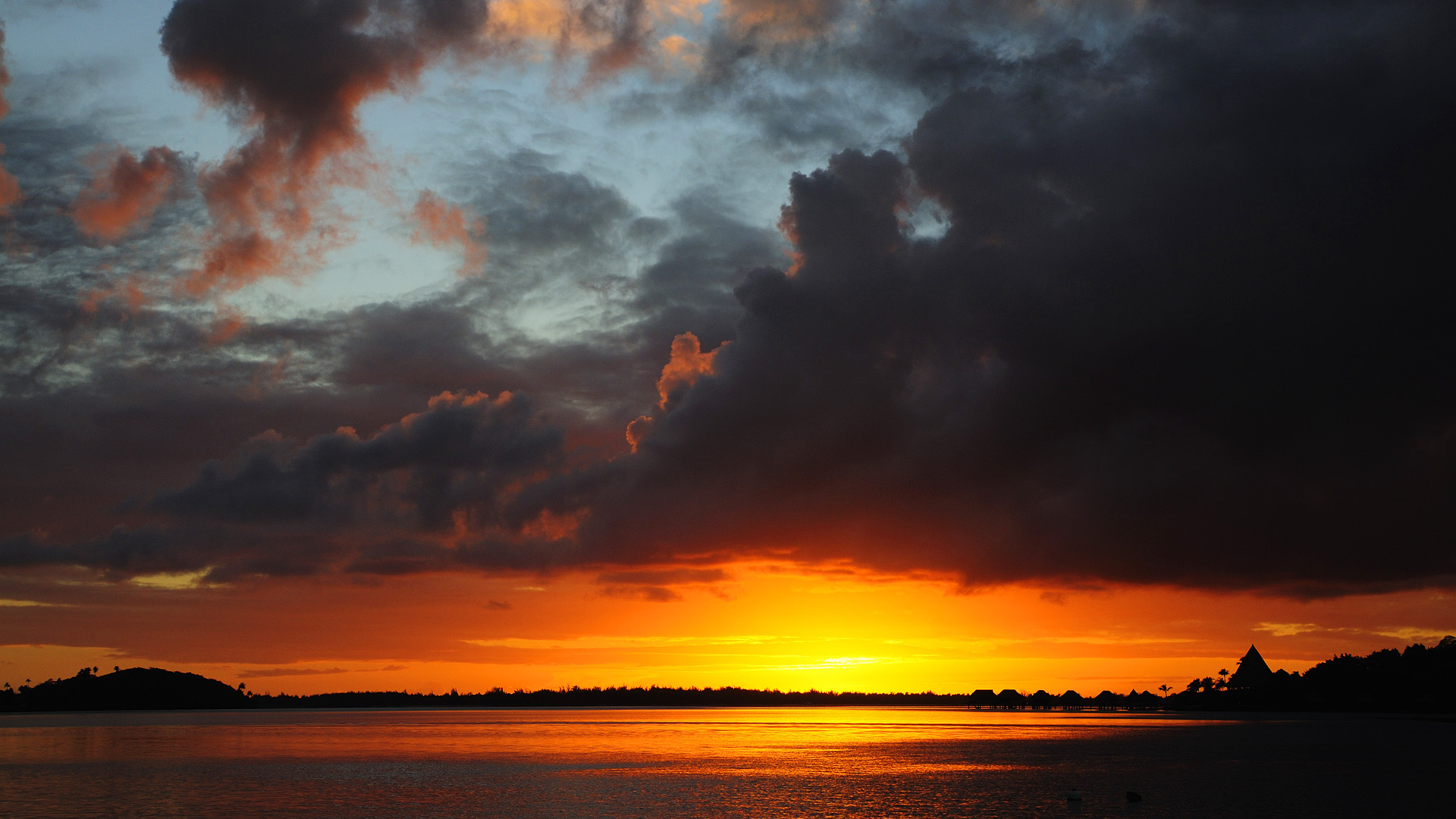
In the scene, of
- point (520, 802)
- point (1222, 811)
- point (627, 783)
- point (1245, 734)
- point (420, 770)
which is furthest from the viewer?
point (1245, 734)

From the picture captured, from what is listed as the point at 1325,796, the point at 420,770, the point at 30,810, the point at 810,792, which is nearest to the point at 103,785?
the point at 30,810

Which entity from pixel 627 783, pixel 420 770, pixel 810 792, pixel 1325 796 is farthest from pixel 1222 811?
pixel 420 770

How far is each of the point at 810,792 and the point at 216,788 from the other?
49.0 m

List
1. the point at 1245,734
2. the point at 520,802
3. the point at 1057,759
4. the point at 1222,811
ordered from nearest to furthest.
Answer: the point at 1222,811 < the point at 520,802 < the point at 1057,759 < the point at 1245,734

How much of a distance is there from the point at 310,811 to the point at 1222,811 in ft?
199

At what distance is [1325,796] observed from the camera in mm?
79188

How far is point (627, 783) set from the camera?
3632 inches

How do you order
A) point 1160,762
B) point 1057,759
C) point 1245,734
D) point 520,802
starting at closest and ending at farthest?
point 520,802, point 1160,762, point 1057,759, point 1245,734

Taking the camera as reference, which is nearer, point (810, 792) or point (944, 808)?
point (944, 808)

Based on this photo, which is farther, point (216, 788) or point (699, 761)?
point (699, 761)

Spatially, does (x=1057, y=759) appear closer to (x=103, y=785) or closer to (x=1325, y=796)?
(x=1325, y=796)

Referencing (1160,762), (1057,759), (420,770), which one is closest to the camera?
(420,770)

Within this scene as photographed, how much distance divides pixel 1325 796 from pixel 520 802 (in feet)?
196

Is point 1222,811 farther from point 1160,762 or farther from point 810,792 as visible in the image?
point 1160,762
